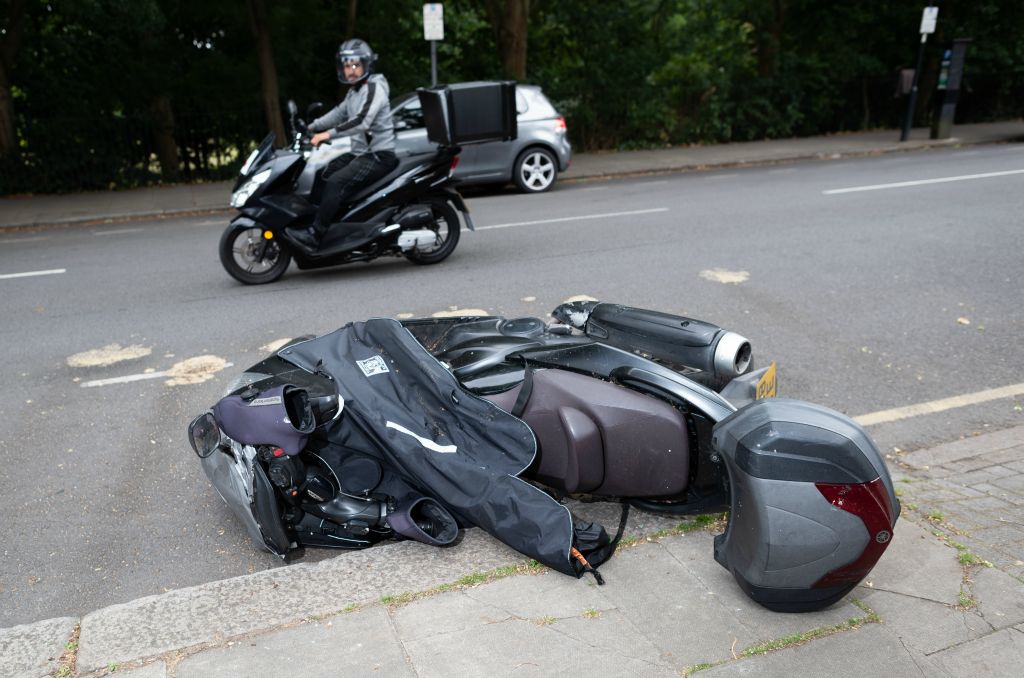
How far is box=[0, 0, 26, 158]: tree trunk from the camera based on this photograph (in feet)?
47.2

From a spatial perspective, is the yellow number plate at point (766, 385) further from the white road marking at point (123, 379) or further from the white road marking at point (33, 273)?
the white road marking at point (33, 273)

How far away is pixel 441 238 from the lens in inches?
346

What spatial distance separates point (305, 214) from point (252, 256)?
65 centimetres

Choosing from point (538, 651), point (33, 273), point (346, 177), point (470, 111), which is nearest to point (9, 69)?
Result: point (33, 273)

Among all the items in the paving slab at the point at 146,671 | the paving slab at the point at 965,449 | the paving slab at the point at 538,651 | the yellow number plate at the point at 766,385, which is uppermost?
the yellow number plate at the point at 766,385

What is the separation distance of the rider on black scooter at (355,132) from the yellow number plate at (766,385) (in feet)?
16.8

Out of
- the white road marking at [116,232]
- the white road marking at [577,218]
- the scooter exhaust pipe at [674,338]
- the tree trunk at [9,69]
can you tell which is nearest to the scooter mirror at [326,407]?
the scooter exhaust pipe at [674,338]

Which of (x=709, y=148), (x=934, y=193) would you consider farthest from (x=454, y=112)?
(x=709, y=148)

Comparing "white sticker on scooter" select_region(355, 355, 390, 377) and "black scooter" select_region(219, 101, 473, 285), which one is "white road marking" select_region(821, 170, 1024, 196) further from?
"white sticker on scooter" select_region(355, 355, 390, 377)

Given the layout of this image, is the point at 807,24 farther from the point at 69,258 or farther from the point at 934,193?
the point at 69,258

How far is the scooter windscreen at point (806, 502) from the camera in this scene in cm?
279

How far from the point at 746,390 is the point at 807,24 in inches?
815

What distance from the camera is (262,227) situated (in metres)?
8.02

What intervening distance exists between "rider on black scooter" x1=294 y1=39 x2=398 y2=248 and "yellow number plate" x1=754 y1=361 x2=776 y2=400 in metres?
5.12
